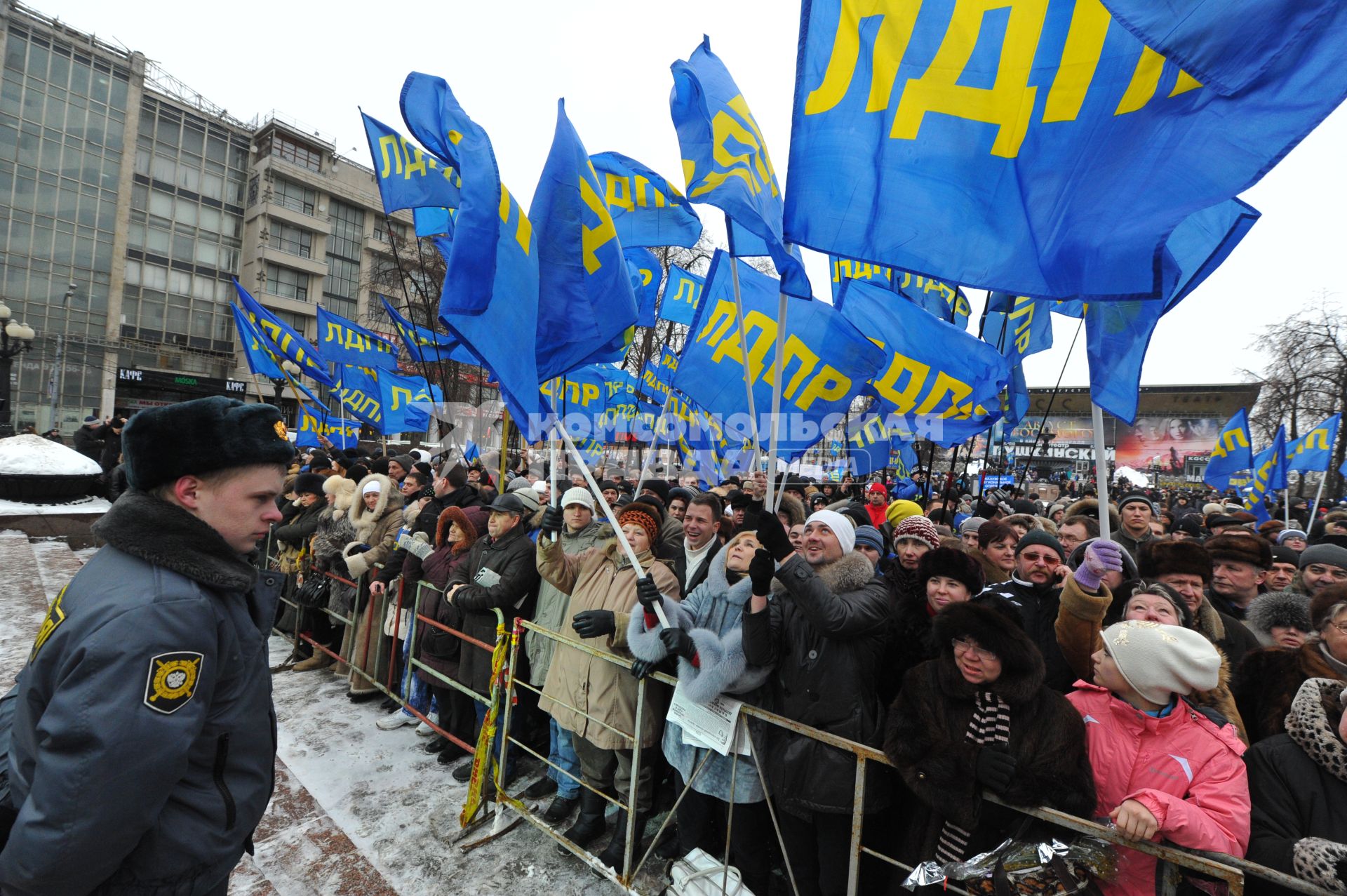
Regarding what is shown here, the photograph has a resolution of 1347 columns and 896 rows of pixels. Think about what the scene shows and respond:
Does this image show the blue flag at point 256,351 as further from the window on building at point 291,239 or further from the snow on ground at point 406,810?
the window on building at point 291,239

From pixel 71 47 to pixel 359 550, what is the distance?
4645cm

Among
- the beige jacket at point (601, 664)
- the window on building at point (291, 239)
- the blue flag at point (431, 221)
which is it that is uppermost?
the window on building at point (291, 239)

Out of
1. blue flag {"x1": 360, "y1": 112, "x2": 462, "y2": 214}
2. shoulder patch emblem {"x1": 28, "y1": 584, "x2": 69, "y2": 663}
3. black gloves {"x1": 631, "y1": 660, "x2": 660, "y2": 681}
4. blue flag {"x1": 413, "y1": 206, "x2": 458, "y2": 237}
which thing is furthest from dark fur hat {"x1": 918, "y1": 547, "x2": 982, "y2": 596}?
blue flag {"x1": 413, "y1": 206, "x2": 458, "y2": 237}

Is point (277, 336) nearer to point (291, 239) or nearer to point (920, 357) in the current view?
point (920, 357)

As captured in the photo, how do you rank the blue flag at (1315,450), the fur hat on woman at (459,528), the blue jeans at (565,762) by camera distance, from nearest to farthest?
1. the blue jeans at (565,762)
2. the fur hat on woman at (459,528)
3. the blue flag at (1315,450)

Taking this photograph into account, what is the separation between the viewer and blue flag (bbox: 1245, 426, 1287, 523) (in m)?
11.6

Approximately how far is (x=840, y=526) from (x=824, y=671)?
2.39ft

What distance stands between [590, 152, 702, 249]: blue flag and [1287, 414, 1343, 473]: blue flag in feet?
45.2

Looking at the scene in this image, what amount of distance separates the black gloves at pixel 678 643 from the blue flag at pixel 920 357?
335 cm

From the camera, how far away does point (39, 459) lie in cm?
1095

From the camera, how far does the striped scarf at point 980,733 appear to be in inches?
90.1

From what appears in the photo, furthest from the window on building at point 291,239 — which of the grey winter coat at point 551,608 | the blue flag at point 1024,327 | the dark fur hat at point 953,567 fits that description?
the dark fur hat at point 953,567

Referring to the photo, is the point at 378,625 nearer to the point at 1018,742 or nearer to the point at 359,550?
the point at 359,550

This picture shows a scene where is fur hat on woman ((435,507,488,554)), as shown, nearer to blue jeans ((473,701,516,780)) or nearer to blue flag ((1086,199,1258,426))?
blue jeans ((473,701,516,780))
